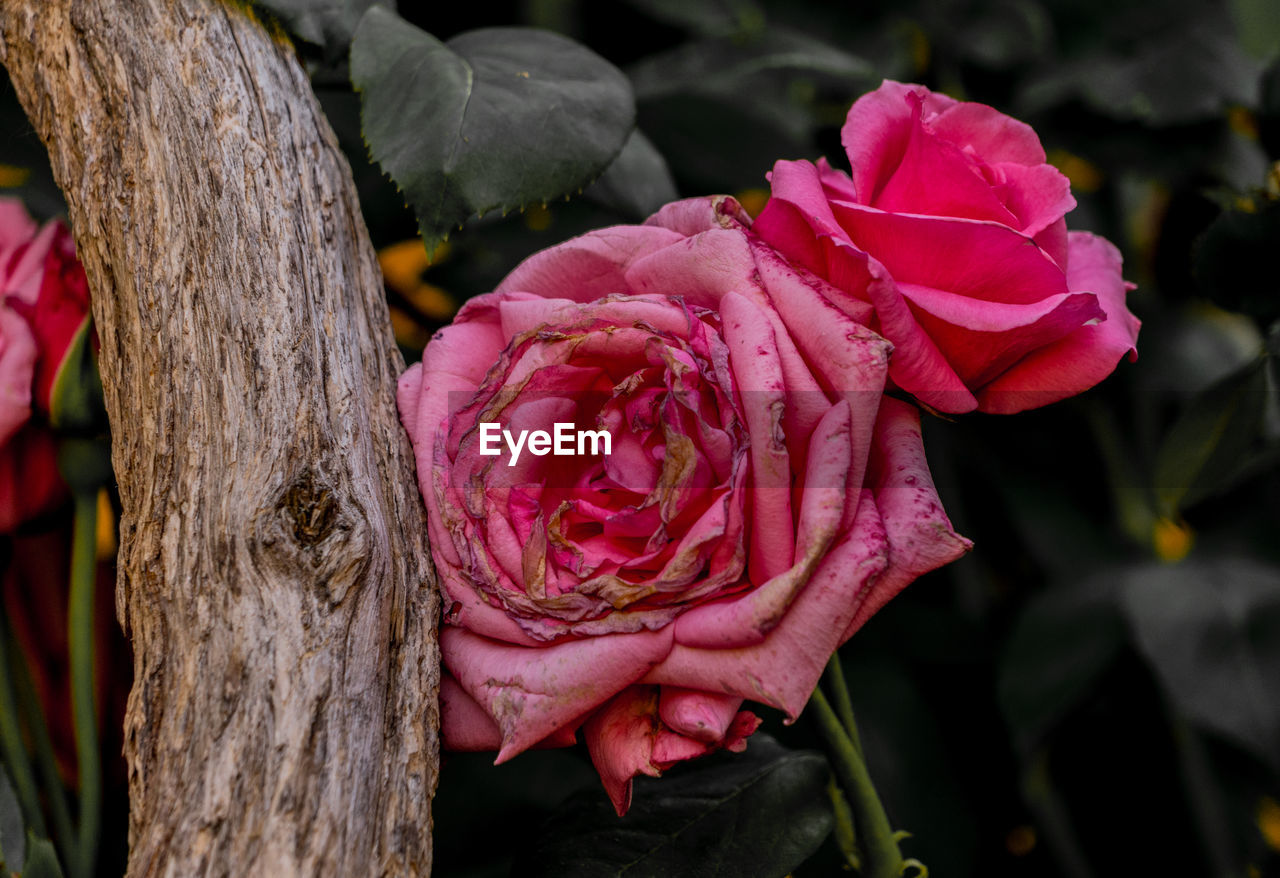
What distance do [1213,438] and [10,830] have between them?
0.59 m

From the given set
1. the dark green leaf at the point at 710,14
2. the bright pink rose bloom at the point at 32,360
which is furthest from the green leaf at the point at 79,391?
the dark green leaf at the point at 710,14

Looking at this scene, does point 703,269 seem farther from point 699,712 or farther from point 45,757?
point 45,757

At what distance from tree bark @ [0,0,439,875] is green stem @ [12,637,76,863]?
15 centimetres

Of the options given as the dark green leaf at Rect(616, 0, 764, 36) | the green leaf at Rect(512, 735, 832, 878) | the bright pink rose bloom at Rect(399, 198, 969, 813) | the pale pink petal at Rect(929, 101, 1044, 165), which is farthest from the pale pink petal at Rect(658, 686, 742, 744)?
the dark green leaf at Rect(616, 0, 764, 36)

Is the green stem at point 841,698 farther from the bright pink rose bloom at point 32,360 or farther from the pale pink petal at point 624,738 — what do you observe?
the bright pink rose bloom at point 32,360

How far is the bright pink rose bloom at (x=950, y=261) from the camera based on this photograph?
11.2 inches

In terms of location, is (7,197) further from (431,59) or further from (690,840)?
(690,840)

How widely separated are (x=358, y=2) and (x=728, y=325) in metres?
0.27

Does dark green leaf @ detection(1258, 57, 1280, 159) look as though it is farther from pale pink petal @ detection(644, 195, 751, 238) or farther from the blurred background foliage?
pale pink petal @ detection(644, 195, 751, 238)

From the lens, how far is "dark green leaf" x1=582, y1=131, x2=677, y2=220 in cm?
47

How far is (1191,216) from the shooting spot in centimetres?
68

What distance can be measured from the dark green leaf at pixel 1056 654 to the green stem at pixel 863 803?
241 millimetres

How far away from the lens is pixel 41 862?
33 centimetres

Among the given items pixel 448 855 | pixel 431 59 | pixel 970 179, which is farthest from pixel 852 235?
pixel 448 855
